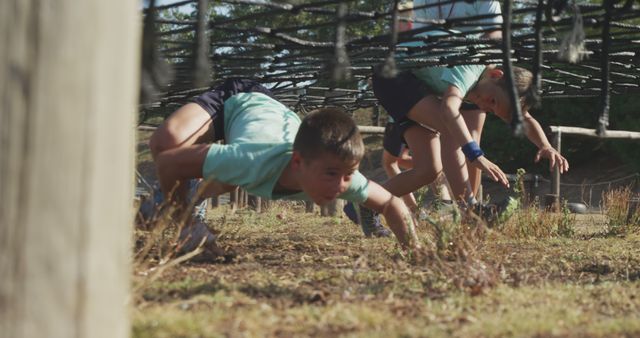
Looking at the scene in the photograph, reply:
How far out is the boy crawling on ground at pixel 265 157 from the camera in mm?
3453

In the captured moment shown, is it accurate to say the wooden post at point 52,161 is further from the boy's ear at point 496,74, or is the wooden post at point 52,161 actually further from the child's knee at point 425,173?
the child's knee at point 425,173

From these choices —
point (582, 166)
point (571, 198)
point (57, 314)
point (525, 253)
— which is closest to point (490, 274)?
point (525, 253)

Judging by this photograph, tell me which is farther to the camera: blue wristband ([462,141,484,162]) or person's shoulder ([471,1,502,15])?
person's shoulder ([471,1,502,15])

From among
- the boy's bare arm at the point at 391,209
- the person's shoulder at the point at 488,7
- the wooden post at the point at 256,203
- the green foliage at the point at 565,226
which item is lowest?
the wooden post at the point at 256,203

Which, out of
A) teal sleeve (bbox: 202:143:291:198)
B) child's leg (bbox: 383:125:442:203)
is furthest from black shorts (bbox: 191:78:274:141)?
child's leg (bbox: 383:125:442:203)

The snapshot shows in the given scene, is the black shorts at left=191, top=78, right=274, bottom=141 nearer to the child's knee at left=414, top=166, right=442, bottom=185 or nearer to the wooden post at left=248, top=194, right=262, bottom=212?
the child's knee at left=414, top=166, right=442, bottom=185

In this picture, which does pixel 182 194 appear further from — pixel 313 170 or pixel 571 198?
pixel 571 198

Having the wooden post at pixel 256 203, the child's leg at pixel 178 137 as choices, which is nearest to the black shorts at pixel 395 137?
the child's leg at pixel 178 137

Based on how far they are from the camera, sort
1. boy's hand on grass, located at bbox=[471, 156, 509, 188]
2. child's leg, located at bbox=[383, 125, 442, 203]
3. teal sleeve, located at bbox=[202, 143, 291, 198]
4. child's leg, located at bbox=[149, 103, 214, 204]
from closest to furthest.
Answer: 1. teal sleeve, located at bbox=[202, 143, 291, 198]
2. child's leg, located at bbox=[149, 103, 214, 204]
3. boy's hand on grass, located at bbox=[471, 156, 509, 188]
4. child's leg, located at bbox=[383, 125, 442, 203]

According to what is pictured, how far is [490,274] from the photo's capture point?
10.2 ft

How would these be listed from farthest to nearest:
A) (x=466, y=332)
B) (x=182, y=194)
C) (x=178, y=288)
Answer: (x=182, y=194), (x=178, y=288), (x=466, y=332)

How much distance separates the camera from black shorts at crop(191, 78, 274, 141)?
444cm

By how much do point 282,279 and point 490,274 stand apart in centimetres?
77

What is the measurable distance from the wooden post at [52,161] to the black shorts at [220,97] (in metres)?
2.93
